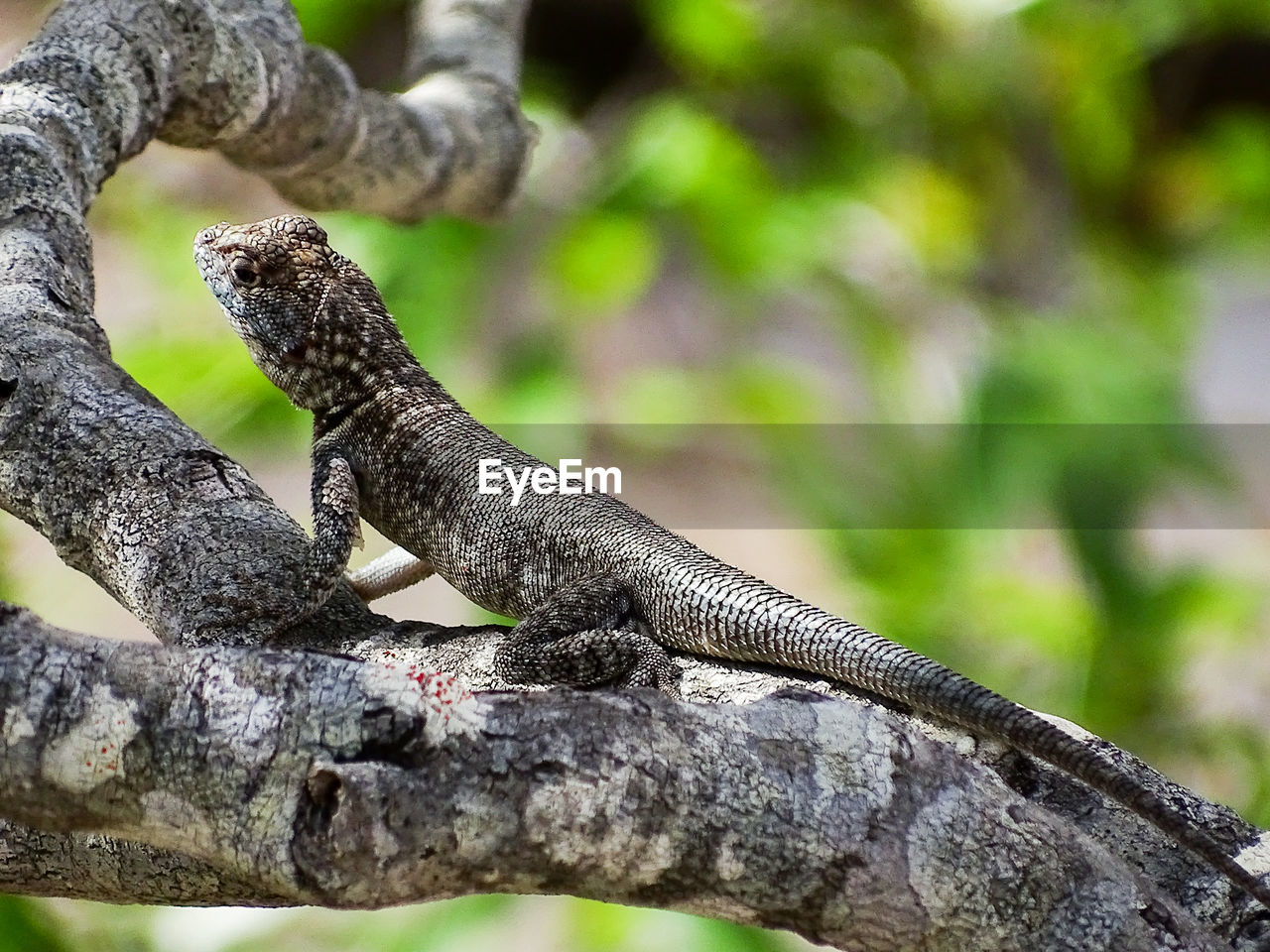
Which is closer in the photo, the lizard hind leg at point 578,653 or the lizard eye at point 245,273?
the lizard hind leg at point 578,653

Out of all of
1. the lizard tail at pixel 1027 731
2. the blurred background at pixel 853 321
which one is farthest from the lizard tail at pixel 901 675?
the blurred background at pixel 853 321

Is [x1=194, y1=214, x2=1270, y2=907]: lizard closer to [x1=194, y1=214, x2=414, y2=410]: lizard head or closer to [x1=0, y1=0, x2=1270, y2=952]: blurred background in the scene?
[x1=194, y1=214, x2=414, y2=410]: lizard head

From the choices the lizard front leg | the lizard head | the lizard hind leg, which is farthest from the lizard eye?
Result: the lizard hind leg

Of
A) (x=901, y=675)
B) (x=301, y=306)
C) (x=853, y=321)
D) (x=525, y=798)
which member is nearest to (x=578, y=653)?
(x=901, y=675)

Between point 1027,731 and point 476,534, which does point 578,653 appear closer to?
point 476,534

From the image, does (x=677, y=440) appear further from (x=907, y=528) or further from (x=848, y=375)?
(x=907, y=528)

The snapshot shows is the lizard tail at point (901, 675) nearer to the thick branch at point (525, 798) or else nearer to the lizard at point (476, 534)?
the lizard at point (476, 534)
